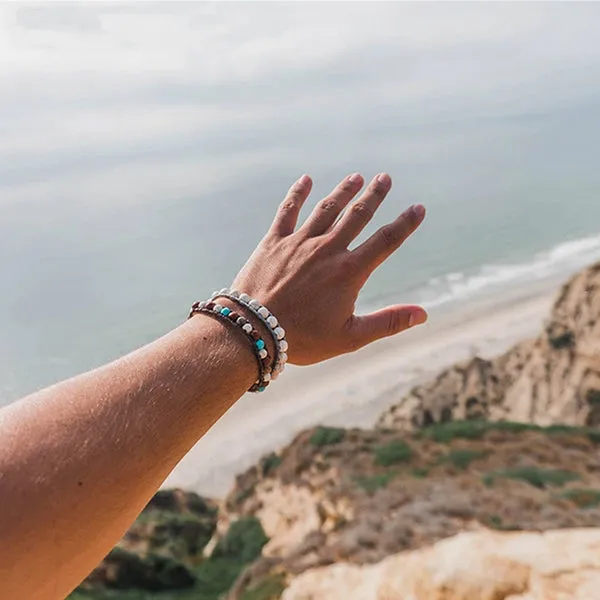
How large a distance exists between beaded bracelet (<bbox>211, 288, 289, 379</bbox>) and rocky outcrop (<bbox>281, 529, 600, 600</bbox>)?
2.82 meters

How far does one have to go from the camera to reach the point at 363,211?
2199 millimetres

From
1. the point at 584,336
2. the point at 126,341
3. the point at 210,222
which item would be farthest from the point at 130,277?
the point at 584,336

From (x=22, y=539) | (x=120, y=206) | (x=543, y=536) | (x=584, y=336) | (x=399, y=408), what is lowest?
(x=399, y=408)

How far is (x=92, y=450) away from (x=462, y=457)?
8854mm

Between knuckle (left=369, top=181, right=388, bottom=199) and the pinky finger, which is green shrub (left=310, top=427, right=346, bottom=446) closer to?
the pinky finger

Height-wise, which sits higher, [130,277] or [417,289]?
[130,277]

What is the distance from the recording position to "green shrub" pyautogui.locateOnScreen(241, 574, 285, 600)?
6227 millimetres

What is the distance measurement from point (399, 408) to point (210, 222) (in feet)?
90.3

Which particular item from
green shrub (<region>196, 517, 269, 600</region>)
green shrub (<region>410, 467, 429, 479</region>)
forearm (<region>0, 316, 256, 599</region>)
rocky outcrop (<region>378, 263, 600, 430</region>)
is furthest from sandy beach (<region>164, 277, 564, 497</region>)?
forearm (<region>0, 316, 256, 599</region>)

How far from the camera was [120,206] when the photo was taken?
164 feet

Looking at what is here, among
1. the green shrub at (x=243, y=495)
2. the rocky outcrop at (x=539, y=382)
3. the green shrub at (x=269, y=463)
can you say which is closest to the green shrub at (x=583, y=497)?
the rocky outcrop at (x=539, y=382)

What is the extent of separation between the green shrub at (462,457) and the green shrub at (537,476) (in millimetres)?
641

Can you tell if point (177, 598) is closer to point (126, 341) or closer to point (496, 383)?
point (496, 383)

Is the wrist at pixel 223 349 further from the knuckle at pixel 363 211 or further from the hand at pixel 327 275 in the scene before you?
the knuckle at pixel 363 211
